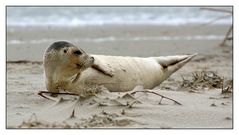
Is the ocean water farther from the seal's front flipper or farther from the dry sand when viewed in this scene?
the seal's front flipper

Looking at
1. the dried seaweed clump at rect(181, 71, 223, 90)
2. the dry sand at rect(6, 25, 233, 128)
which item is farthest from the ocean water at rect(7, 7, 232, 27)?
the dried seaweed clump at rect(181, 71, 223, 90)

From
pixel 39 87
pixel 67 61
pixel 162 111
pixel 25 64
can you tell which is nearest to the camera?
pixel 162 111

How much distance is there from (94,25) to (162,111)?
9.16 metres

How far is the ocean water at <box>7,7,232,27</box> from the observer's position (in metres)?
13.7

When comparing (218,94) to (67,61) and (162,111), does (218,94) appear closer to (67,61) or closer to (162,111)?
(162,111)

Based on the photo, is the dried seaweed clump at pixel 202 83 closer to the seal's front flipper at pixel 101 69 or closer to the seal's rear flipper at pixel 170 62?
the seal's rear flipper at pixel 170 62

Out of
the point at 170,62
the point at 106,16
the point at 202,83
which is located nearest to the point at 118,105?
the point at 202,83

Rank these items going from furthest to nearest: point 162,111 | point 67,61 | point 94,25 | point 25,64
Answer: point 94,25 → point 25,64 → point 67,61 → point 162,111

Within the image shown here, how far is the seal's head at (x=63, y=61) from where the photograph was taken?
15.3 ft

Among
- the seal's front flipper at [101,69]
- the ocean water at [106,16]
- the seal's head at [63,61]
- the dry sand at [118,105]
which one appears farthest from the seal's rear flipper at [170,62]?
the ocean water at [106,16]

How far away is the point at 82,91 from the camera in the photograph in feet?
15.5

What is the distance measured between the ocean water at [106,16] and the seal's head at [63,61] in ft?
27.7

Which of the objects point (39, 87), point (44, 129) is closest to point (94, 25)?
point (39, 87)

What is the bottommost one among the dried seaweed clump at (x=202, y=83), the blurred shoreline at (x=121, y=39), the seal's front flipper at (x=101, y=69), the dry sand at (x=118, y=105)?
the dry sand at (x=118, y=105)
